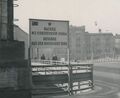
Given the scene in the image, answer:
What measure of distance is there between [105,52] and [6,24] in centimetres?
18888

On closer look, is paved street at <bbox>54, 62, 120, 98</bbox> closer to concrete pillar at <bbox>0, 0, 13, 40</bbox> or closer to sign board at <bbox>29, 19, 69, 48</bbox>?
sign board at <bbox>29, 19, 69, 48</bbox>

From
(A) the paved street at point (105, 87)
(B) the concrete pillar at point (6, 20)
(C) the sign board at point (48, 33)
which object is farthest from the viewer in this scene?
(A) the paved street at point (105, 87)

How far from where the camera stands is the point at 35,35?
15039 mm

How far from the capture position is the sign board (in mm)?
14930

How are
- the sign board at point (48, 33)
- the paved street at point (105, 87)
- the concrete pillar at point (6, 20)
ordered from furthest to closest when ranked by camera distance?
the paved street at point (105, 87), the sign board at point (48, 33), the concrete pillar at point (6, 20)

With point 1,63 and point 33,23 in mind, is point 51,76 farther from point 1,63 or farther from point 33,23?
point 1,63

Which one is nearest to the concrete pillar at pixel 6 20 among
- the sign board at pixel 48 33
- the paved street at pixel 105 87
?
the sign board at pixel 48 33

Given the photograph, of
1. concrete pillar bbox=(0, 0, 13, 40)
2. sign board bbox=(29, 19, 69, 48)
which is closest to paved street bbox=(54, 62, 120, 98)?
sign board bbox=(29, 19, 69, 48)

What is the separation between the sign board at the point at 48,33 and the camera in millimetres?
14930

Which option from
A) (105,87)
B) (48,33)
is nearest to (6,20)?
(48,33)

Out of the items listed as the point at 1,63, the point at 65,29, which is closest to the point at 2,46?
the point at 1,63

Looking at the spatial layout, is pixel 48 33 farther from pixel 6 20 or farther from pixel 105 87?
pixel 105 87

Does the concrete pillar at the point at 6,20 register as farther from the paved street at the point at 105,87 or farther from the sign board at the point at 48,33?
the paved street at the point at 105,87

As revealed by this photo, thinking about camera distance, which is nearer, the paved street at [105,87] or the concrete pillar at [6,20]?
the concrete pillar at [6,20]
